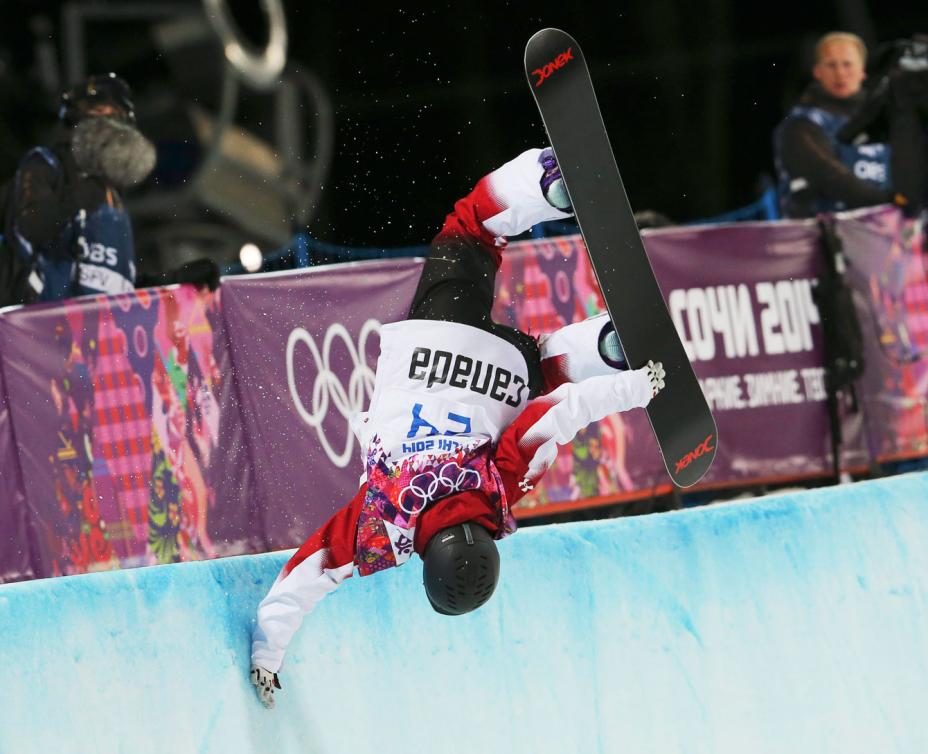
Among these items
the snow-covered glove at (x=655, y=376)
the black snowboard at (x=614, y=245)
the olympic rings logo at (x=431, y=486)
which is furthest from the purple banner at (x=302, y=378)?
the snow-covered glove at (x=655, y=376)

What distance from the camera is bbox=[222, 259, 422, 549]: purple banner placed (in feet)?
16.7

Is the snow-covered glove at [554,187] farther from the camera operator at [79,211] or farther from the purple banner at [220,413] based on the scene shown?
the camera operator at [79,211]

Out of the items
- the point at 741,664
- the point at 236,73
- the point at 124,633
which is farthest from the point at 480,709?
the point at 236,73

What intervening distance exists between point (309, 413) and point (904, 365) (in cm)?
305

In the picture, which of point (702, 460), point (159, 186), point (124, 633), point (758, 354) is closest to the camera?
point (124, 633)

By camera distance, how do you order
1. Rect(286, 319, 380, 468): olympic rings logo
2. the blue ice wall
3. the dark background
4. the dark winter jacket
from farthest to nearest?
the dark background
the dark winter jacket
Rect(286, 319, 380, 468): olympic rings logo
the blue ice wall

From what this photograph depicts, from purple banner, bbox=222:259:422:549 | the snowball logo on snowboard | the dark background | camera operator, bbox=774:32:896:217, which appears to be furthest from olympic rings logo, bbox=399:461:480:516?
the dark background

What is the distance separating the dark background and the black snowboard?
5073mm

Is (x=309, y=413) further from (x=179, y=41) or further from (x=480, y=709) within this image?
(x=179, y=41)

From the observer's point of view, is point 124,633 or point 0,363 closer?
point 124,633

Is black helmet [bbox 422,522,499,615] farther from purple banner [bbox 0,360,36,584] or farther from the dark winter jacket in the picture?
the dark winter jacket

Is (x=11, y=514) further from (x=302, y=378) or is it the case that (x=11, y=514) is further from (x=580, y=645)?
(x=580, y=645)

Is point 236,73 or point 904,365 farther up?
point 236,73

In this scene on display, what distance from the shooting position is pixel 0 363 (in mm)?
4949
